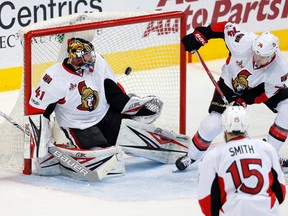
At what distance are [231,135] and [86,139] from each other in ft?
6.71

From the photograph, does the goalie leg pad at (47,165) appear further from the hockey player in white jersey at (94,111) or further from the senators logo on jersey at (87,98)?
the senators logo on jersey at (87,98)

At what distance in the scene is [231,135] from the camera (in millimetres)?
4941

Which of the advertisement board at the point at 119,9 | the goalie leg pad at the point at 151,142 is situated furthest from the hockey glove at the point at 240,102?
the advertisement board at the point at 119,9

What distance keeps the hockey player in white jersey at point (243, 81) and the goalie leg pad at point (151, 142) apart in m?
Answer: 0.26

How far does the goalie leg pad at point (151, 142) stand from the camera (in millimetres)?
7039

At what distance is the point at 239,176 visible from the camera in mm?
4848

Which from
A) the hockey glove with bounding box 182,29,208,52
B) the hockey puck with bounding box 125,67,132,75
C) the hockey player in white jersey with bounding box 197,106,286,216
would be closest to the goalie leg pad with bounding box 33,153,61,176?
the hockey puck with bounding box 125,67,132,75

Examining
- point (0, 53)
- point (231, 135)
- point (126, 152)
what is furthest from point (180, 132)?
point (231, 135)

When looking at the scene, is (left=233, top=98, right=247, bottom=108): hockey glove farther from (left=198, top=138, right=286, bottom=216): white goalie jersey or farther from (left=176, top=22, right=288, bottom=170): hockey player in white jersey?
(left=198, top=138, right=286, bottom=216): white goalie jersey

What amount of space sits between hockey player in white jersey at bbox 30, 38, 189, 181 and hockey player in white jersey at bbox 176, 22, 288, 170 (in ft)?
1.06

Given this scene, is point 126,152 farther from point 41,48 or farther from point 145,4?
point 145,4

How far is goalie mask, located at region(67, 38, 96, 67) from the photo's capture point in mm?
6680

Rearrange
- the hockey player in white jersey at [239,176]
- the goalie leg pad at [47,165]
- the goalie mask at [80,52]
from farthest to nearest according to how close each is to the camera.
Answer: the goalie leg pad at [47,165] < the goalie mask at [80,52] < the hockey player in white jersey at [239,176]

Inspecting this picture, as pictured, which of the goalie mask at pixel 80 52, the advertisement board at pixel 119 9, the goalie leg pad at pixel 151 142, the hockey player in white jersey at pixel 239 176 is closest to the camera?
the hockey player in white jersey at pixel 239 176
